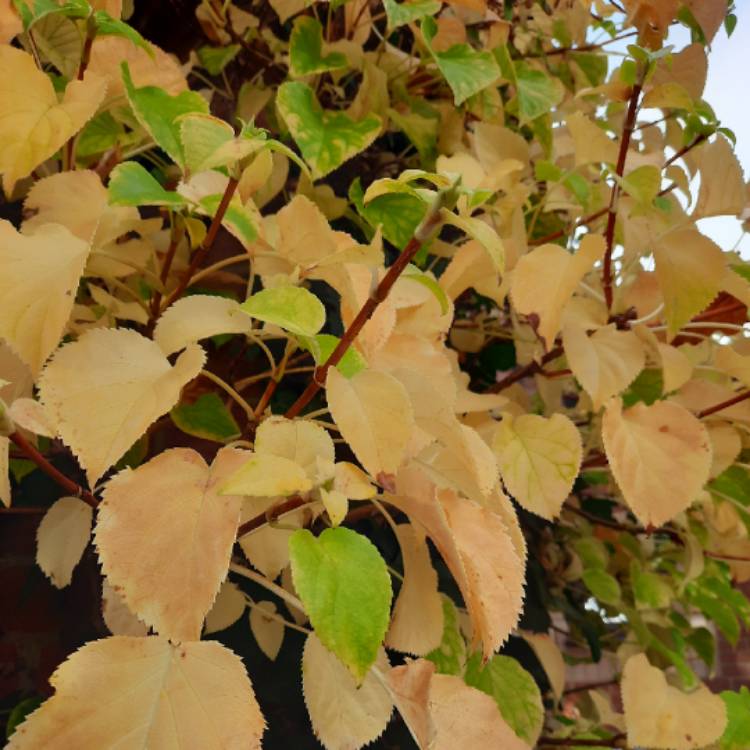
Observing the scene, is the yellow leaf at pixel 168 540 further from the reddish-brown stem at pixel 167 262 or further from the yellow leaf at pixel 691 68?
the yellow leaf at pixel 691 68

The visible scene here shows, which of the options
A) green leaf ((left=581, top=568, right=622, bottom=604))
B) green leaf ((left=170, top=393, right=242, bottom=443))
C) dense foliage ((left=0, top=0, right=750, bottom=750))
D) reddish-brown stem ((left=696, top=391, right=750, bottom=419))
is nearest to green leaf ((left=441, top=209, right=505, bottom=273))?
dense foliage ((left=0, top=0, right=750, bottom=750))

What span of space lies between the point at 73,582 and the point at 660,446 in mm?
555

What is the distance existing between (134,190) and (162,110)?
9 cm

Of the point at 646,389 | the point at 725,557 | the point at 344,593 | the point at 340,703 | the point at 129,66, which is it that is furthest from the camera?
the point at 725,557

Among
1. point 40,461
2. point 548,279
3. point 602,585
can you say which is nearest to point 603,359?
point 548,279

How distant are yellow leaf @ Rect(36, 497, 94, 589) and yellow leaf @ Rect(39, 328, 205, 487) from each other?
0.72 feet

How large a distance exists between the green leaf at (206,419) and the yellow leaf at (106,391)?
0.74 ft

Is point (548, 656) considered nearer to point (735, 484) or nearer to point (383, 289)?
point (735, 484)

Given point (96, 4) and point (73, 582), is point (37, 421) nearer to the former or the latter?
point (96, 4)

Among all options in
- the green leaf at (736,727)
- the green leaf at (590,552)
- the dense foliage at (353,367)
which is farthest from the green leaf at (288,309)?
the green leaf at (590,552)

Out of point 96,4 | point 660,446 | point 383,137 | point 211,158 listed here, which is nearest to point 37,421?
point 211,158

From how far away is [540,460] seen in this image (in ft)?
1.86

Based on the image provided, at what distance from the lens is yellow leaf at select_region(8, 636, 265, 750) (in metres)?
0.31

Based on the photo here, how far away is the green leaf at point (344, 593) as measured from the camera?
0.96ft
